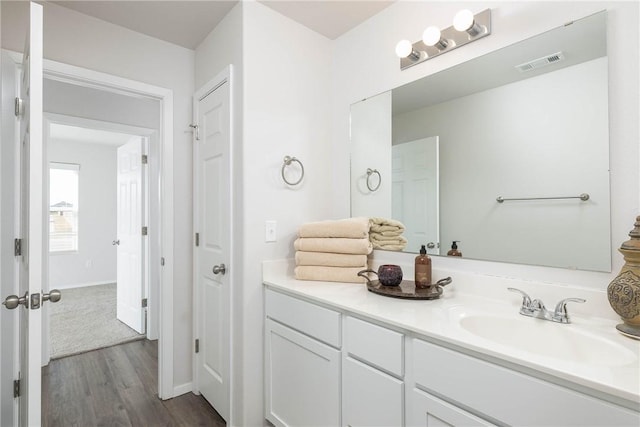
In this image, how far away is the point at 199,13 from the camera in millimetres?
1914

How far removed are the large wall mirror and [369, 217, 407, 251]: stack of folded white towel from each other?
55 mm

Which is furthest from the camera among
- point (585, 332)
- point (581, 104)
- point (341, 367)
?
point (341, 367)

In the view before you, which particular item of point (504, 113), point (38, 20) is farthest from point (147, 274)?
point (504, 113)

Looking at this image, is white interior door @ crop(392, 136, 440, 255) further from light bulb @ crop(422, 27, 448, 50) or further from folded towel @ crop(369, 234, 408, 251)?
light bulb @ crop(422, 27, 448, 50)

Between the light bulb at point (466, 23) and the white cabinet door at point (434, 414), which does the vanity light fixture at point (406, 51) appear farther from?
the white cabinet door at point (434, 414)

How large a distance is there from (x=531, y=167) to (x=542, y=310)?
1.86 feet

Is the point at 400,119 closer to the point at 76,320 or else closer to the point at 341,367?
the point at 341,367

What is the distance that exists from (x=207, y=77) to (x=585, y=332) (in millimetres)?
2357

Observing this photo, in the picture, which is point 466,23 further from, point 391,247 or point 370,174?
point 391,247

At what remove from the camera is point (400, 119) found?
1.80 m

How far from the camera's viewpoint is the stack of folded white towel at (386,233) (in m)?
1.78

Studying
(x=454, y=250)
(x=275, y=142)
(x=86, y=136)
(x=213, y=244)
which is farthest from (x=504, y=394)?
(x=86, y=136)

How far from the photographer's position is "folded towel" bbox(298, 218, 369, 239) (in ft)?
5.60

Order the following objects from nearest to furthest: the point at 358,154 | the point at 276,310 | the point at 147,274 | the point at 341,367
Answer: the point at 341,367
the point at 276,310
the point at 358,154
the point at 147,274
